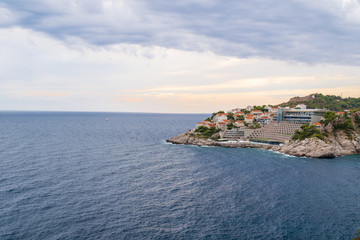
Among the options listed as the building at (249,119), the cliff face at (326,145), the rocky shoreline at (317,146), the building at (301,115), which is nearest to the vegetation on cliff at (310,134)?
the cliff face at (326,145)

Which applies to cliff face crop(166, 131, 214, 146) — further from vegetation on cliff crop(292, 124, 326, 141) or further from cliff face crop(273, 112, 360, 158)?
vegetation on cliff crop(292, 124, 326, 141)

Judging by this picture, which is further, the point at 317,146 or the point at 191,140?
the point at 191,140

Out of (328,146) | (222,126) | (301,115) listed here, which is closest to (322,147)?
(328,146)

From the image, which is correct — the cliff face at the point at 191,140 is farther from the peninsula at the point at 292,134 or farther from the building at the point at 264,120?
the building at the point at 264,120

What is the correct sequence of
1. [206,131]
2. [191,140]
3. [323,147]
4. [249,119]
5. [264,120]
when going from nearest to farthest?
[323,147], [191,140], [206,131], [249,119], [264,120]

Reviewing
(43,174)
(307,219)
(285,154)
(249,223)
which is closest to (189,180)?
(249,223)

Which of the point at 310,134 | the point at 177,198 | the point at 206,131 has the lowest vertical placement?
the point at 177,198

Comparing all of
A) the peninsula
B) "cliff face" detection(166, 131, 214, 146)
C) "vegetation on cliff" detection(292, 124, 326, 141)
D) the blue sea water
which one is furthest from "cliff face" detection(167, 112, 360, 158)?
the blue sea water

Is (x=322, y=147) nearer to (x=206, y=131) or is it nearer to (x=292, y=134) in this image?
(x=292, y=134)
